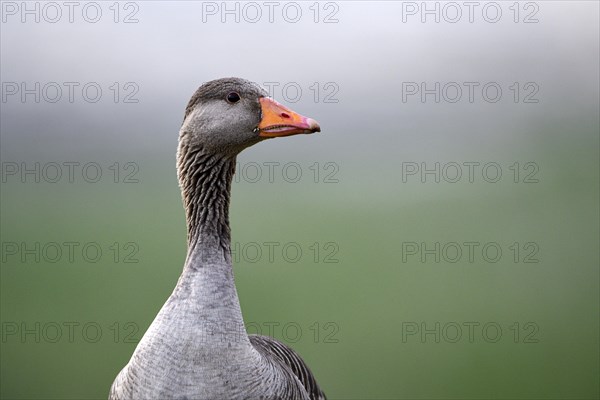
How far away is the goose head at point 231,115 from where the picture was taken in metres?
2.57

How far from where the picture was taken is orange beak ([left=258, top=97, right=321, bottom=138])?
248 cm

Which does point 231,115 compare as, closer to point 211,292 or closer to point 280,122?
point 280,122

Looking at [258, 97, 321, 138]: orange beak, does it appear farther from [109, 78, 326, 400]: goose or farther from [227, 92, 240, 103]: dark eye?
[227, 92, 240, 103]: dark eye

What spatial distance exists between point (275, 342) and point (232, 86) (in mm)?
1448

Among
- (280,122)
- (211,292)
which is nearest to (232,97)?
(280,122)

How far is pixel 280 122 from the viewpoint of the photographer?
253 centimetres

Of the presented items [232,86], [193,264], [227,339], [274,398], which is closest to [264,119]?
[232,86]

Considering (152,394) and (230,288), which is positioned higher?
(230,288)

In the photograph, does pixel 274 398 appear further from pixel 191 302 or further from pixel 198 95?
pixel 198 95

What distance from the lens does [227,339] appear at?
233cm

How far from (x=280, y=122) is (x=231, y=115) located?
0.22 metres

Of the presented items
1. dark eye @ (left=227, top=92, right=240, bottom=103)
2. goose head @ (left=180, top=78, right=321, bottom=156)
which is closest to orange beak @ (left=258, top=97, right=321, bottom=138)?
goose head @ (left=180, top=78, right=321, bottom=156)

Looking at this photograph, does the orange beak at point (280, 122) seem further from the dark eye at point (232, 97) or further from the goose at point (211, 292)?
the dark eye at point (232, 97)

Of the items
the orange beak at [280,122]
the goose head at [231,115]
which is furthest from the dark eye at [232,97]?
the orange beak at [280,122]
